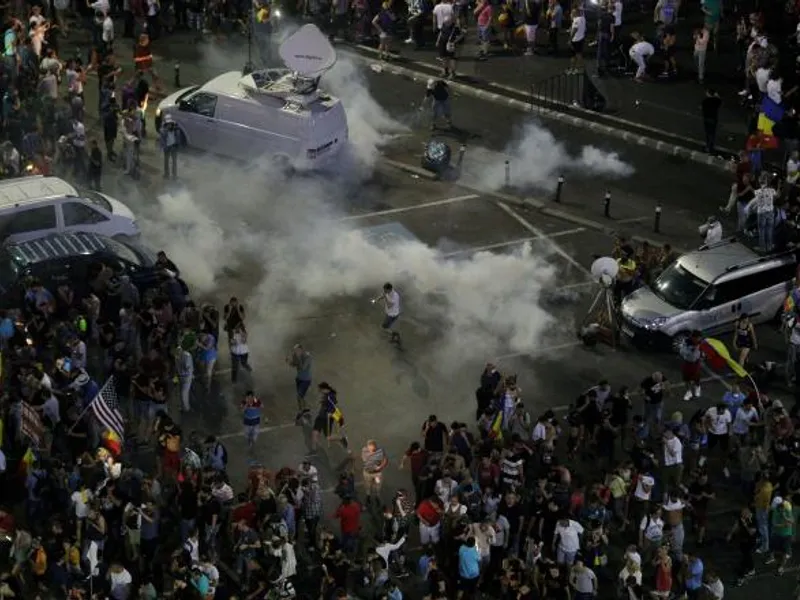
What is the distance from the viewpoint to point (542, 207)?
33.9m

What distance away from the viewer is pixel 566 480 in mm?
23062

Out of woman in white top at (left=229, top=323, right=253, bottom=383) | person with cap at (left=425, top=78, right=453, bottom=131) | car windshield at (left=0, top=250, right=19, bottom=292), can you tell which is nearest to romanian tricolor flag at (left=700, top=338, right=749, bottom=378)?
woman in white top at (left=229, top=323, right=253, bottom=383)

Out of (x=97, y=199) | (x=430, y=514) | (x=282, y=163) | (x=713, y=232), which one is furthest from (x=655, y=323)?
(x=97, y=199)

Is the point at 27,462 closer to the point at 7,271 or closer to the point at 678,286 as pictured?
the point at 7,271

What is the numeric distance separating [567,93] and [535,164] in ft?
14.3

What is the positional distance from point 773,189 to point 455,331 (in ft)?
24.3

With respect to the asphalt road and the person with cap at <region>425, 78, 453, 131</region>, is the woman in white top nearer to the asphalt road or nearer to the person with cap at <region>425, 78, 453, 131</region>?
the asphalt road

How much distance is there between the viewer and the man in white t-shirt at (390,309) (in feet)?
92.2

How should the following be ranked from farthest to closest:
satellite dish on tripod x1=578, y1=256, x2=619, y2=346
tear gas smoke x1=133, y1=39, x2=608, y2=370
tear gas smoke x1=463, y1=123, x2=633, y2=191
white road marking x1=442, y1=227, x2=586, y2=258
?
1. tear gas smoke x1=463, y1=123, x2=633, y2=191
2. white road marking x1=442, y1=227, x2=586, y2=258
3. tear gas smoke x1=133, y1=39, x2=608, y2=370
4. satellite dish on tripod x1=578, y1=256, x2=619, y2=346

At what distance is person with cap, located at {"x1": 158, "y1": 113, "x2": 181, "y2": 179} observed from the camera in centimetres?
3400

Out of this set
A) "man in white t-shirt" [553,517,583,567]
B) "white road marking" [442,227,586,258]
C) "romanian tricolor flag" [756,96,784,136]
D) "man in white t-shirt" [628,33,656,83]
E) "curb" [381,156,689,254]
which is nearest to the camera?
"man in white t-shirt" [553,517,583,567]

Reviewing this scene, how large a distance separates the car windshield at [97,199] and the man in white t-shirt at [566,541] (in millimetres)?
11780

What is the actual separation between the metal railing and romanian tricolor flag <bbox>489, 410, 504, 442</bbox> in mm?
15157

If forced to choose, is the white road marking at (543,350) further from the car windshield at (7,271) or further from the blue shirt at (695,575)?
the car windshield at (7,271)
